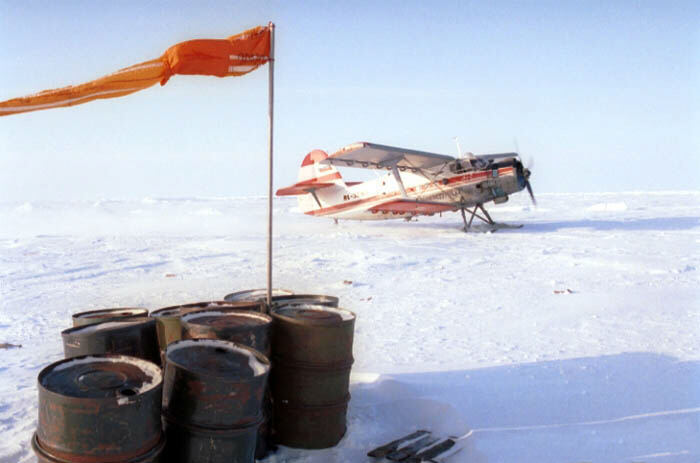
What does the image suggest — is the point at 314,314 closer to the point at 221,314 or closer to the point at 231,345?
the point at 221,314

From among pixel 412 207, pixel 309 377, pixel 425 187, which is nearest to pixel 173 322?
pixel 309 377

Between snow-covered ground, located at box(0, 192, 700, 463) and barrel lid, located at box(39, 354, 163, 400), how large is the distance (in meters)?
1.07

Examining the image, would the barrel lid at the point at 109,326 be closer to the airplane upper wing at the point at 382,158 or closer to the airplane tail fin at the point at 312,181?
the airplane upper wing at the point at 382,158

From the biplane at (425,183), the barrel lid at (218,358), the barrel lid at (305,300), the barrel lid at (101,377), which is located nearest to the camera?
the barrel lid at (101,377)

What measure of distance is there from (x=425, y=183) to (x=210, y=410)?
18.3 meters

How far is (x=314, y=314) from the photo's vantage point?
372 cm

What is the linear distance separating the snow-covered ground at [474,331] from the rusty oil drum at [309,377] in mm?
167

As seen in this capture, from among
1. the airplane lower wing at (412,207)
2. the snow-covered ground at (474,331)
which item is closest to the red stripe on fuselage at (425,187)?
the airplane lower wing at (412,207)

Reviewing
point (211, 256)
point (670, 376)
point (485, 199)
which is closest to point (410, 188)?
point (485, 199)

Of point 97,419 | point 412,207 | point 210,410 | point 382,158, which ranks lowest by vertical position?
point 210,410

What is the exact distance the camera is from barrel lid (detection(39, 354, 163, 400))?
245 centimetres

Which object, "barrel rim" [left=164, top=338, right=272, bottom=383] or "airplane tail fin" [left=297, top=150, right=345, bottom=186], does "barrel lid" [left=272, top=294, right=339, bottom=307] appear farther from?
"airplane tail fin" [left=297, top=150, right=345, bottom=186]

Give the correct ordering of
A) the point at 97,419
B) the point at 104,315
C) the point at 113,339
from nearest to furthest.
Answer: the point at 97,419 < the point at 113,339 < the point at 104,315

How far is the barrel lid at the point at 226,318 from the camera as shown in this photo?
3387 mm
